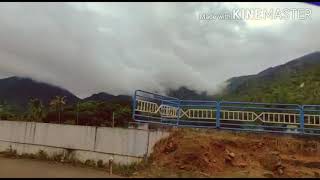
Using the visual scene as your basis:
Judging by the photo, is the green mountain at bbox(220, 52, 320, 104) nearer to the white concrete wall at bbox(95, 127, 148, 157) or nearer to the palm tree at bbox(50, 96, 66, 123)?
the white concrete wall at bbox(95, 127, 148, 157)

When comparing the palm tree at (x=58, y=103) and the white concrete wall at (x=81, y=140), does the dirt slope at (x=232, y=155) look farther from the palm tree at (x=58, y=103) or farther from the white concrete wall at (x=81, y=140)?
the palm tree at (x=58, y=103)

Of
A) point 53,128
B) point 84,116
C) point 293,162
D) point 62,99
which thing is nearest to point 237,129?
point 293,162

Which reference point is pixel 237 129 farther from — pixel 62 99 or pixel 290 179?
pixel 62 99

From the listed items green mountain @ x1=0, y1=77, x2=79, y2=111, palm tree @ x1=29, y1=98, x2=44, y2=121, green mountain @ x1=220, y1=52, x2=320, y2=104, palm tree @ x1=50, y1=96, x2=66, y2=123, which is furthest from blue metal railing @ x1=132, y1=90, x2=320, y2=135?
green mountain @ x1=0, y1=77, x2=79, y2=111

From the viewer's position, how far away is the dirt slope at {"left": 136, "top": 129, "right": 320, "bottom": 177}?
11219mm

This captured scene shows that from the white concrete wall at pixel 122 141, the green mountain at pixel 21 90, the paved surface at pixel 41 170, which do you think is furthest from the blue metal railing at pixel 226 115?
the green mountain at pixel 21 90

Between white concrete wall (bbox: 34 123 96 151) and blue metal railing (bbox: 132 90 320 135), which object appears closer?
blue metal railing (bbox: 132 90 320 135)

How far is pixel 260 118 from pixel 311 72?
24.5m

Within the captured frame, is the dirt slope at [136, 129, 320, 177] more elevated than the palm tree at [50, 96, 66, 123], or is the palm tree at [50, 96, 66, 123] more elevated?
the palm tree at [50, 96, 66, 123]

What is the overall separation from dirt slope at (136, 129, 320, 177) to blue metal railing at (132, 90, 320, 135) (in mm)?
463

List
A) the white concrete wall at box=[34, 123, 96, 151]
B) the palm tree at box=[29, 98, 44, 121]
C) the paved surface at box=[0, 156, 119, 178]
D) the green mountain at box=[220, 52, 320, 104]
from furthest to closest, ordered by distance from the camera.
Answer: the palm tree at box=[29, 98, 44, 121], the green mountain at box=[220, 52, 320, 104], the white concrete wall at box=[34, 123, 96, 151], the paved surface at box=[0, 156, 119, 178]

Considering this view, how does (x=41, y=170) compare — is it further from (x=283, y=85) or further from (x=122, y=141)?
(x=283, y=85)

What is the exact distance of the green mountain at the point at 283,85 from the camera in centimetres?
2364

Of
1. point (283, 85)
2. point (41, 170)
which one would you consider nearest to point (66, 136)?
point (41, 170)
